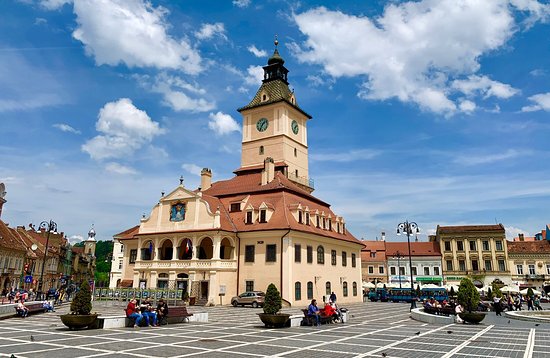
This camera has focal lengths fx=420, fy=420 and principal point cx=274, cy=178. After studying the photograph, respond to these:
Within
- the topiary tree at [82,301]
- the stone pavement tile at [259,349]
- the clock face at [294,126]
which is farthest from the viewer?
the clock face at [294,126]

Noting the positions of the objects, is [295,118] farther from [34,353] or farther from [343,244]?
[34,353]

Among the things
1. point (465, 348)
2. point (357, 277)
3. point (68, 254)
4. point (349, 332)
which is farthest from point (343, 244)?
point (68, 254)

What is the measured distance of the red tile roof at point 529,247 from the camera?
228 feet

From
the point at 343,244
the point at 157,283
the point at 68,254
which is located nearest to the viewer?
the point at 157,283

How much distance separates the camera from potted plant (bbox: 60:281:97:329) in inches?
739

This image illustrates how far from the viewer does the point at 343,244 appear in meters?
48.7

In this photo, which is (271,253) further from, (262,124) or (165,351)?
(165,351)

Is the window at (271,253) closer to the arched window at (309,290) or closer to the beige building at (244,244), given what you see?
the beige building at (244,244)

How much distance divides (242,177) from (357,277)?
61.7 ft

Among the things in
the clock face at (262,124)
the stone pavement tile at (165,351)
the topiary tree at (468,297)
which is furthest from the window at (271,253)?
the stone pavement tile at (165,351)

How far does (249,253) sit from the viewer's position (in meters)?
41.1

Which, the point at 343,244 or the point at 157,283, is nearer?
the point at 157,283

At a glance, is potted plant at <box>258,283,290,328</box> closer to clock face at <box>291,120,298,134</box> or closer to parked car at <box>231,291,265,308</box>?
parked car at <box>231,291,265,308</box>

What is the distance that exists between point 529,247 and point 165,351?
74141 millimetres
